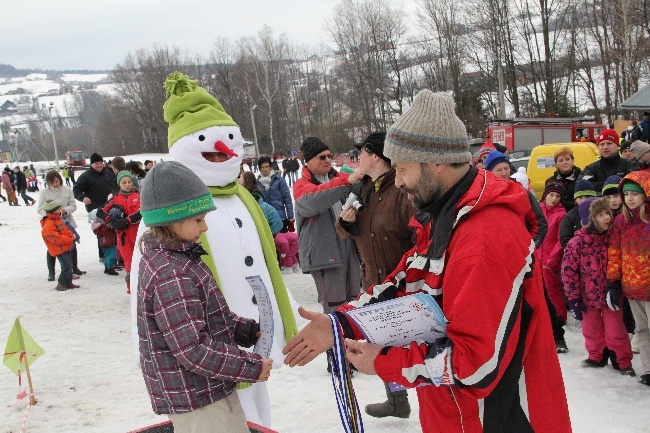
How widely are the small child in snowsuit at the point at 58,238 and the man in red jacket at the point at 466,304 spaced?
7688 mm

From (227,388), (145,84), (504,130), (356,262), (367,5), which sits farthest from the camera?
(145,84)

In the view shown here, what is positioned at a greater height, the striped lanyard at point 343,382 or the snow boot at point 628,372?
the striped lanyard at point 343,382

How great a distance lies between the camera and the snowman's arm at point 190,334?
7.08 feet

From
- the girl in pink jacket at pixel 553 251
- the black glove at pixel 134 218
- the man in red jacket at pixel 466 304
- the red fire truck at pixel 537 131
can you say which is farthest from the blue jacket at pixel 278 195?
the red fire truck at pixel 537 131

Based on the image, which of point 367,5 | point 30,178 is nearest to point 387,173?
point 30,178

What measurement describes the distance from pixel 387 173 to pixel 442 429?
6.62 feet

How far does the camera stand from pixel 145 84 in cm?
5941

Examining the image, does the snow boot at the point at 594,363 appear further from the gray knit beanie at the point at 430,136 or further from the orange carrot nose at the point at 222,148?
the gray knit beanie at the point at 430,136

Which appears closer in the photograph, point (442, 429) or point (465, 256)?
point (465, 256)

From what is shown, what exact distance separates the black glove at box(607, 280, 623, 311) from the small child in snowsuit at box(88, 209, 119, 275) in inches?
266

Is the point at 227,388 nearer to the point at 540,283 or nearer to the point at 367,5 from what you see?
the point at 540,283

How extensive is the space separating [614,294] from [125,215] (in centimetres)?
618

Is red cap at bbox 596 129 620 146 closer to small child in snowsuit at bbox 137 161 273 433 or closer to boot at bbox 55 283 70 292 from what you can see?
small child in snowsuit at bbox 137 161 273 433

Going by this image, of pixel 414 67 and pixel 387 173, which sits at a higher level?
pixel 414 67
